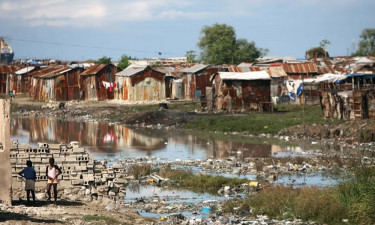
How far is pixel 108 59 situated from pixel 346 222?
230ft

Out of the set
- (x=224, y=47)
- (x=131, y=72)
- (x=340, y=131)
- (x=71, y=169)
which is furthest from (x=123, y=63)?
(x=71, y=169)

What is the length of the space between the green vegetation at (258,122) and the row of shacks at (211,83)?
6.03 feet

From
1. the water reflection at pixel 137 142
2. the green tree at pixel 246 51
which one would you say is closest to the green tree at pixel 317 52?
the green tree at pixel 246 51

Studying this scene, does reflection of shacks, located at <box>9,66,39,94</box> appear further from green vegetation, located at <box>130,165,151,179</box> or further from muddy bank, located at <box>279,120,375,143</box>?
green vegetation, located at <box>130,165,151,179</box>

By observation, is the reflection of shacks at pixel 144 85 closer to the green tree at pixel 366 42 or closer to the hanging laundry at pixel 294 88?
the hanging laundry at pixel 294 88

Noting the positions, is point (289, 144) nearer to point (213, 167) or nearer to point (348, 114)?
point (348, 114)

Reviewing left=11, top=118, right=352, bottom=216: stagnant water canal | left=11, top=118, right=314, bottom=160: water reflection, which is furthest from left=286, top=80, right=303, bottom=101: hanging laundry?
left=11, top=118, right=314, bottom=160: water reflection

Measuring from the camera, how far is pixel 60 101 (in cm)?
6262

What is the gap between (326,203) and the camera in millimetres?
16266

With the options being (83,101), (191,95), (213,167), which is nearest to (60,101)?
(83,101)

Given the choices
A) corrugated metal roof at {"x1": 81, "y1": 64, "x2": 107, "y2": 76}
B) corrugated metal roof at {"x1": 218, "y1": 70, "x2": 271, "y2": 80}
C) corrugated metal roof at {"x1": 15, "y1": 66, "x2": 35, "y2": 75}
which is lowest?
corrugated metal roof at {"x1": 218, "y1": 70, "x2": 271, "y2": 80}

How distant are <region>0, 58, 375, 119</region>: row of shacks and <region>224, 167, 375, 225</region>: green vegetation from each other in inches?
854

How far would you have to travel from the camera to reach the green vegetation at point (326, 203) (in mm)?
15558

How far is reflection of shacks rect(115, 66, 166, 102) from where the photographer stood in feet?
189
